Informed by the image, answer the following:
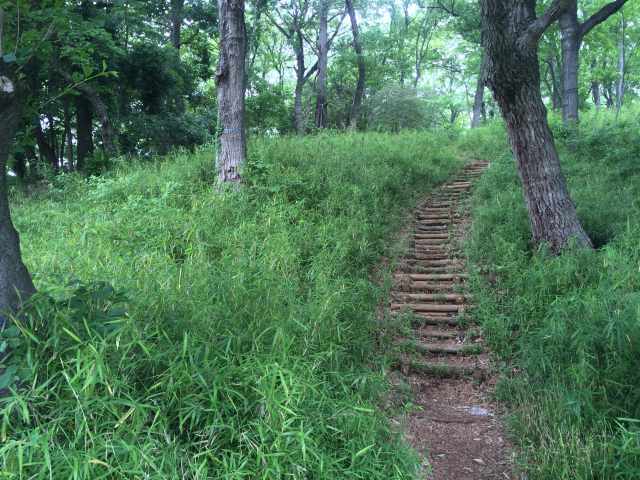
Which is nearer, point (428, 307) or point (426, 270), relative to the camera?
point (428, 307)

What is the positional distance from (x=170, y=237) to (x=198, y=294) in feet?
6.70

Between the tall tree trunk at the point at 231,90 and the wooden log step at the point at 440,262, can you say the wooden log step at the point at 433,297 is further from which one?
the tall tree trunk at the point at 231,90

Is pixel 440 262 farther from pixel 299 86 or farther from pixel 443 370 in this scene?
pixel 299 86

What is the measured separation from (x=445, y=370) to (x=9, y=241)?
4.05m

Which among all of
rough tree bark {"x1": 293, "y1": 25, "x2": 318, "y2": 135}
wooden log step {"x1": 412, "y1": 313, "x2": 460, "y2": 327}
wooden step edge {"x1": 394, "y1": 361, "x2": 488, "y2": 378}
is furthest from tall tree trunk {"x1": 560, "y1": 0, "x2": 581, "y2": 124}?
rough tree bark {"x1": 293, "y1": 25, "x2": 318, "y2": 135}

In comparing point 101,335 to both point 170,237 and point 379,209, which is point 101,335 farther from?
point 379,209

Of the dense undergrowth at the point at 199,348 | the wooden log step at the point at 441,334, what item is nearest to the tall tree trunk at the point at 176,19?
the dense undergrowth at the point at 199,348

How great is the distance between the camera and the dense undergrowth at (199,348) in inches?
93.0

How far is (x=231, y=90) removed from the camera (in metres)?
7.75

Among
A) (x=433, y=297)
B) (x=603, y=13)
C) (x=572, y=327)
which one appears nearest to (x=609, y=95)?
(x=603, y=13)

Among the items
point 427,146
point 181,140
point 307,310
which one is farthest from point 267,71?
point 307,310

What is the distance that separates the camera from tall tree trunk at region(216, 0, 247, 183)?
750 cm

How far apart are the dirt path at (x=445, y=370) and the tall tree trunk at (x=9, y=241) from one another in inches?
118

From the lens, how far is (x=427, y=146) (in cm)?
1373
